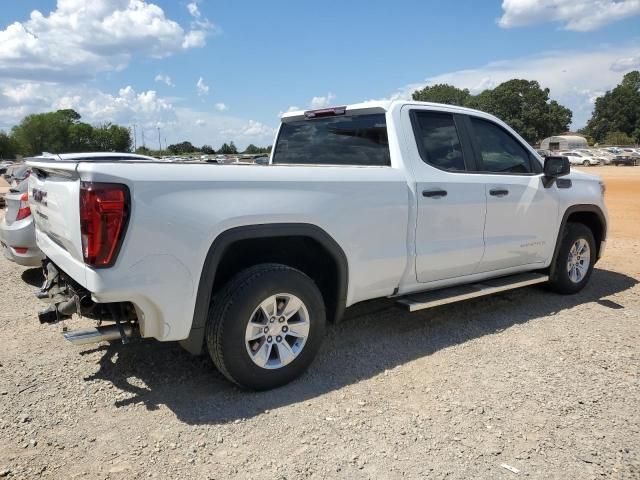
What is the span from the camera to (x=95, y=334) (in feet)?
10.2

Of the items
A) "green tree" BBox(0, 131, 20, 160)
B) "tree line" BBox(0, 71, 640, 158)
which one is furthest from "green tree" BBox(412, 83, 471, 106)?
"green tree" BBox(0, 131, 20, 160)

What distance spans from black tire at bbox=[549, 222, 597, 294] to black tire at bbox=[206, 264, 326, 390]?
10.7 feet

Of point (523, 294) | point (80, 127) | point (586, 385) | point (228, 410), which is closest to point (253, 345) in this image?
point (228, 410)

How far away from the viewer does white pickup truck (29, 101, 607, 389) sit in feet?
9.55

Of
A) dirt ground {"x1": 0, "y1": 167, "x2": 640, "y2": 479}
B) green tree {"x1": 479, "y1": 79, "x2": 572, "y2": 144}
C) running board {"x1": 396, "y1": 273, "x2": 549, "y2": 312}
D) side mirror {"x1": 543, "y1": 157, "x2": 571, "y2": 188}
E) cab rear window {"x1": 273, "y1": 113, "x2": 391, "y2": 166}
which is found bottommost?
dirt ground {"x1": 0, "y1": 167, "x2": 640, "y2": 479}

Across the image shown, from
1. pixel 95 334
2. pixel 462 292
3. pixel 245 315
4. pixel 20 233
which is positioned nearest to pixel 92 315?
pixel 95 334

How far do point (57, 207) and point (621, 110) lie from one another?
406 ft

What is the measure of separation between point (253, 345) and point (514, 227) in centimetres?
278

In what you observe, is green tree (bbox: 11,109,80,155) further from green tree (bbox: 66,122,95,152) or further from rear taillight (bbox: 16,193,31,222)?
rear taillight (bbox: 16,193,31,222)

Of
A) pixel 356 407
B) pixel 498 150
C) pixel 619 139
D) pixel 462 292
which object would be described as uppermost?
pixel 619 139

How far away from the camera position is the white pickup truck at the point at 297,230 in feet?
9.55

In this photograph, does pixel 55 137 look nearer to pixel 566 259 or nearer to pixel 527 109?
pixel 527 109

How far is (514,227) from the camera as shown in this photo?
4.90 metres

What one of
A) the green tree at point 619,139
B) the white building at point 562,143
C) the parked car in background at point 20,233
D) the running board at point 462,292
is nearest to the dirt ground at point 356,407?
the running board at point 462,292
